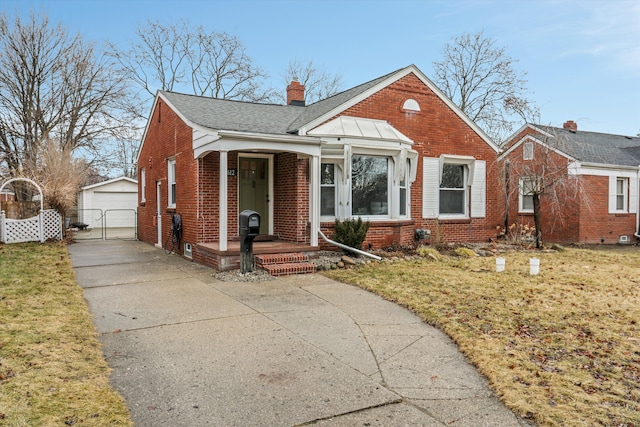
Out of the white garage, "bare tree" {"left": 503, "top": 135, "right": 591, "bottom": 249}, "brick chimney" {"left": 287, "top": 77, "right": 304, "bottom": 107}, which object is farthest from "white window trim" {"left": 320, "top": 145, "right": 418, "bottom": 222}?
the white garage

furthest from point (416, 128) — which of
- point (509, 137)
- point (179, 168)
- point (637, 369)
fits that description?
point (637, 369)

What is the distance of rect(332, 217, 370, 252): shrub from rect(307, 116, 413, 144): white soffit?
2130mm

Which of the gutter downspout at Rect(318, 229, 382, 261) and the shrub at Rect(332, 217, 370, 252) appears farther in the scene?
the shrub at Rect(332, 217, 370, 252)

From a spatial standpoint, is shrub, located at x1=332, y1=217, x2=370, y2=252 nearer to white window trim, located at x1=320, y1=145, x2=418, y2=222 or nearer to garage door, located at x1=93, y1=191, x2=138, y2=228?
white window trim, located at x1=320, y1=145, x2=418, y2=222

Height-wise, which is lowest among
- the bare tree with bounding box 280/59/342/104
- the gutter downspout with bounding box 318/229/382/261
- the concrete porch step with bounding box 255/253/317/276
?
the concrete porch step with bounding box 255/253/317/276

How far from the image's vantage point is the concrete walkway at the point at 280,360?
130 inches

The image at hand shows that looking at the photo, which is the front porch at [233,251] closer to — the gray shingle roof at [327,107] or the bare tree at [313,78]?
the gray shingle roof at [327,107]

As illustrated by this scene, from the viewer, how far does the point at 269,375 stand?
13.0ft

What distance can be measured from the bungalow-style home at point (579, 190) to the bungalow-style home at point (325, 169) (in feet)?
7.96

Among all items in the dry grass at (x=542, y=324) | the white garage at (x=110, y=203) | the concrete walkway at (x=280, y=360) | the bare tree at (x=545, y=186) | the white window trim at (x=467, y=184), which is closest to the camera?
the concrete walkway at (x=280, y=360)

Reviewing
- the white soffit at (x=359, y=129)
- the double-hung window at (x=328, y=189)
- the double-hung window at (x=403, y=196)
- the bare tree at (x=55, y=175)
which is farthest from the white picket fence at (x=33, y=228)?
the double-hung window at (x=403, y=196)

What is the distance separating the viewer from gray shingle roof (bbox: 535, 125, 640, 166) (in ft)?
52.6

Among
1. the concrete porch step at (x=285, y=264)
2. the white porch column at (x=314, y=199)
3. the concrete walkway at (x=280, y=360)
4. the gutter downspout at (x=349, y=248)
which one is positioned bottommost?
the concrete walkway at (x=280, y=360)

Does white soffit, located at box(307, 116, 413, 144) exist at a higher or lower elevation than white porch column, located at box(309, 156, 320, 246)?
higher
